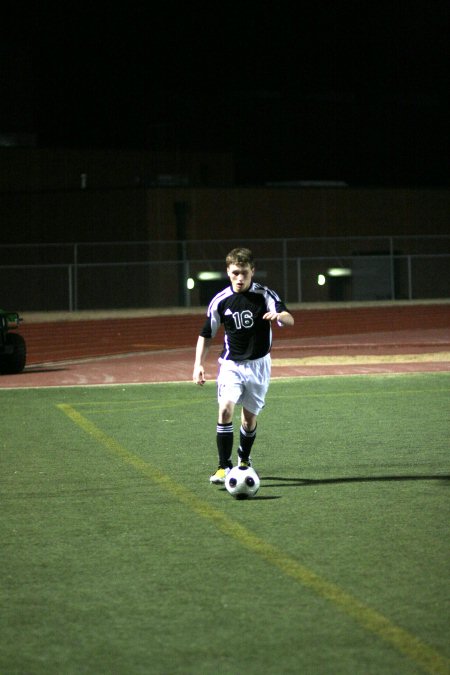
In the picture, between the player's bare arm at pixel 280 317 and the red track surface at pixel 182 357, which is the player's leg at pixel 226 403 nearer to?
the player's bare arm at pixel 280 317

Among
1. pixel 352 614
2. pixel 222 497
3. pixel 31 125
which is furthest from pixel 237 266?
pixel 31 125

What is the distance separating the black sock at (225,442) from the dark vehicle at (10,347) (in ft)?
39.5

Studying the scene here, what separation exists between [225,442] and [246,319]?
1.03m

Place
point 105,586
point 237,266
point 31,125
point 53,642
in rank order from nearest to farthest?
point 53,642, point 105,586, point 237,266, point 31,125

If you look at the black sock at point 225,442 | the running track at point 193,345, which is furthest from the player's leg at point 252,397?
the running track at point 193,345

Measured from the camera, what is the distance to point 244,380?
8.95 metres

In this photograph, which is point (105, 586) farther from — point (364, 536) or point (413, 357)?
point (413, 357)

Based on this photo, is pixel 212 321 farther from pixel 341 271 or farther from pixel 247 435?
pixel 341 271

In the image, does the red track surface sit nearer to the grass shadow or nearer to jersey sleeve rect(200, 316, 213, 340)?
the grass shadow

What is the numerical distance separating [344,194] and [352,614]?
42.5 meters

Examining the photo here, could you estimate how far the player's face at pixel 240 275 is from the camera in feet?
28.6

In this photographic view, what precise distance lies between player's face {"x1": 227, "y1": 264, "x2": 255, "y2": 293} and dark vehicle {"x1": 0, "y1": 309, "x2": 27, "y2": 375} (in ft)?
40.7

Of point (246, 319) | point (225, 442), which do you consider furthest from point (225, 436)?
point (246, 319)

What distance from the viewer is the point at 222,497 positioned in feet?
28.7
